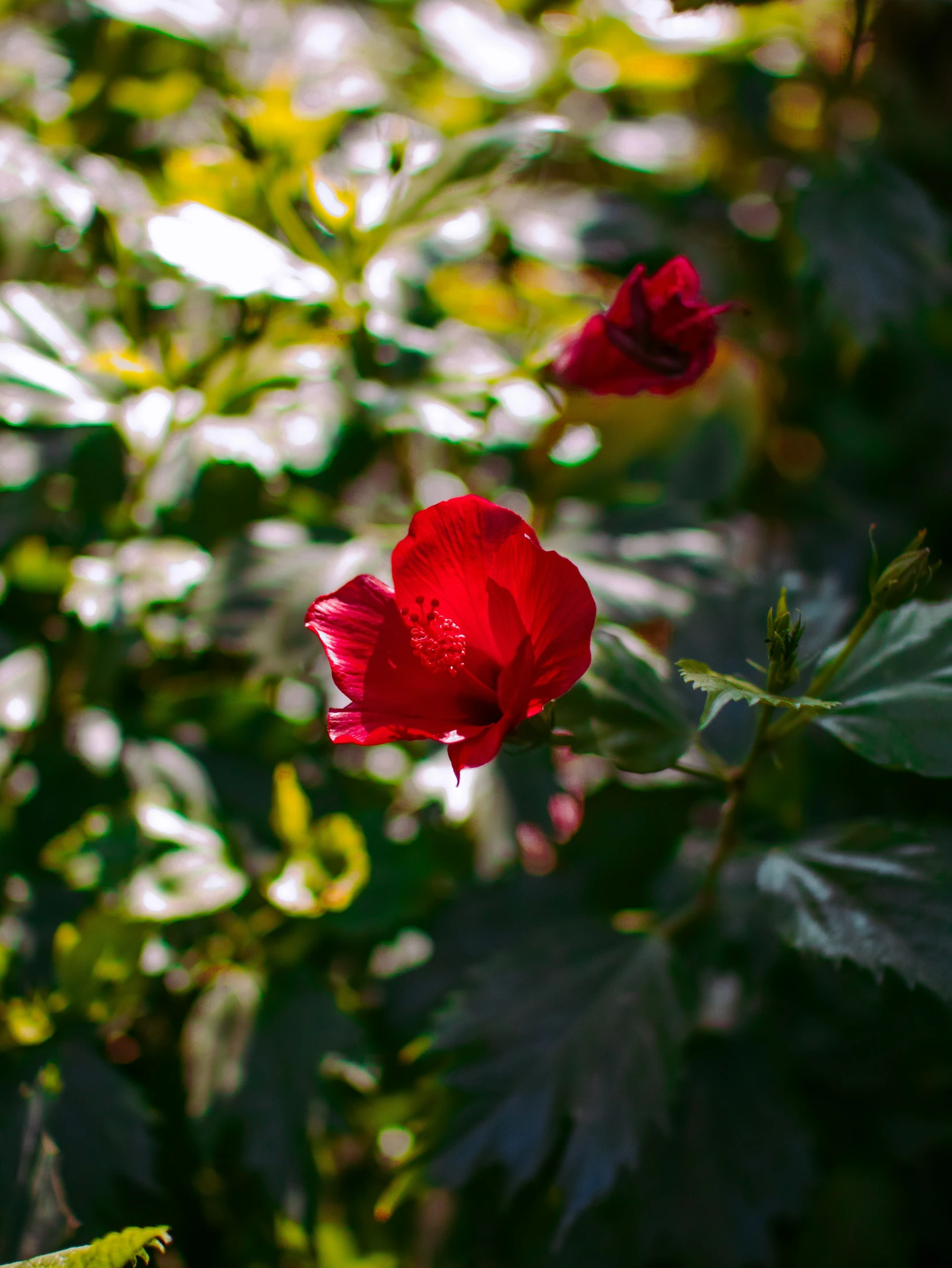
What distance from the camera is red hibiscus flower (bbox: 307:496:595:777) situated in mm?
550

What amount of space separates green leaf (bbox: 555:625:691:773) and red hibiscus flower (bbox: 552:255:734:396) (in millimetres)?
212

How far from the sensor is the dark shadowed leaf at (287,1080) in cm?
84

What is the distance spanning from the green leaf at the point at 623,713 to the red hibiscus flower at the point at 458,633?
0.25 feet

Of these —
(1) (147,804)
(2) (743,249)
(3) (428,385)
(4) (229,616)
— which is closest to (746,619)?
(3) (428,385)

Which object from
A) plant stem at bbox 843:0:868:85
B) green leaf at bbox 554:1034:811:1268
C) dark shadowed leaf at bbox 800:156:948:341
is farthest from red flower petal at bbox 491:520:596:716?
plant stem at bbox 843:0:868:85

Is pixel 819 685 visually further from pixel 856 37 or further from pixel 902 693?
pixel 856 37

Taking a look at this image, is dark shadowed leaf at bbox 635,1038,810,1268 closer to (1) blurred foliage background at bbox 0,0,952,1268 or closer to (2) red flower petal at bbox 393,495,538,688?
(1) blurred foliage background at bbox 0,0,952,1268

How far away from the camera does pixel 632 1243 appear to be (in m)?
0.91

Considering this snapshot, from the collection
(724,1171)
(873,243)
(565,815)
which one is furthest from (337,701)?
(873,243)

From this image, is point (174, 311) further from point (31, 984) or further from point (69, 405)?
point (31, 984)

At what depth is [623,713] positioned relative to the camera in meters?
0.69

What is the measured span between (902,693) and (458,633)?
326mm

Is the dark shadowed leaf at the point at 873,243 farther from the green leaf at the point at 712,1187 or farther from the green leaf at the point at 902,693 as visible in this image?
the green leaf at the point at 712,1187

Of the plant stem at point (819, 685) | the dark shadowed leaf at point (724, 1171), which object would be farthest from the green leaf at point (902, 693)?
the dark shadowed leaf at point (724, 1171)
